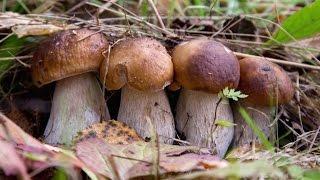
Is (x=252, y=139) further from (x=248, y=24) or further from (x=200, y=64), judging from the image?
(x=248, y=24)

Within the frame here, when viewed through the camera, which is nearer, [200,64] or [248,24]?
[200,64]

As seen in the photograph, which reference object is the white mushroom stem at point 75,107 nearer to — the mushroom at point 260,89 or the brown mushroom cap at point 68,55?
the brown mushroom cap at point 68,55

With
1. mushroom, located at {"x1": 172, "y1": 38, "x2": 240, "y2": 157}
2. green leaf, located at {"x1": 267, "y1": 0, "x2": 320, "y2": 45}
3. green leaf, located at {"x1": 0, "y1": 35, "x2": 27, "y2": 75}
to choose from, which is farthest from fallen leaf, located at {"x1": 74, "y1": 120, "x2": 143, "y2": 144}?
green leaf, located at {"x1": 267, "y1": 0, "x2": 320, "y2": 45}

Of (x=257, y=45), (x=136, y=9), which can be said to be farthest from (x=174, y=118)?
(x=136, y=9)

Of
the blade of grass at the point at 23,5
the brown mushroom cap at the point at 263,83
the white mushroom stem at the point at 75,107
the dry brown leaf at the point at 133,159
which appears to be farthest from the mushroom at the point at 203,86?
the blade of grass at the point at 23,5

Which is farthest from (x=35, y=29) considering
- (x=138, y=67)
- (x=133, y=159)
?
(x=133, y=159)

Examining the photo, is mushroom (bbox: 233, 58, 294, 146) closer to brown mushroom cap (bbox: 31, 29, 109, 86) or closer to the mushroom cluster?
the mushroom cluster
